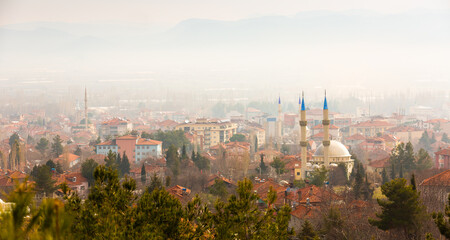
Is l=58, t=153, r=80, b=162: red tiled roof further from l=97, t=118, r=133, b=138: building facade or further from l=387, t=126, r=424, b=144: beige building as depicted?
l=387, t=126, r=424, b=144: beige building

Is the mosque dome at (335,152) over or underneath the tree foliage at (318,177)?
over

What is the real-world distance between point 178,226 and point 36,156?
91.1 feet

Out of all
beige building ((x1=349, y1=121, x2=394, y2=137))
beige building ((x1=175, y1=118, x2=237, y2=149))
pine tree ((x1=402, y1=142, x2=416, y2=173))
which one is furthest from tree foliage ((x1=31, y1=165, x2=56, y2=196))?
beige building ((x1=349, y1=121, x2=394, y2=137))

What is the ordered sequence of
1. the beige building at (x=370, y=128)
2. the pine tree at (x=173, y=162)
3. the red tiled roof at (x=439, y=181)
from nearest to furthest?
the red tiled roof at (x=439, y=181)
the pine tree at (x=173, y=162)
the beige building at (x=370, y=128)

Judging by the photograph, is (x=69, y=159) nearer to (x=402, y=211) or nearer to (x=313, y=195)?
(x=313, y=195)

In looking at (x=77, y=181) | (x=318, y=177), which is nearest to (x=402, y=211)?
(x=318, y=177)

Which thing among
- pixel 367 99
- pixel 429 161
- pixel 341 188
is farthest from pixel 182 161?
pixel 367 99

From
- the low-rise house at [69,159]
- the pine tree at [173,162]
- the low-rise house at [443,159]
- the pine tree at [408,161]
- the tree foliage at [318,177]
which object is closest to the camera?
the tree foliage at [318,177]

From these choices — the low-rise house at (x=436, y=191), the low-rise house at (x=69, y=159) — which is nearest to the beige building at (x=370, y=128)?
the low-rise house at (x=69, y=159)

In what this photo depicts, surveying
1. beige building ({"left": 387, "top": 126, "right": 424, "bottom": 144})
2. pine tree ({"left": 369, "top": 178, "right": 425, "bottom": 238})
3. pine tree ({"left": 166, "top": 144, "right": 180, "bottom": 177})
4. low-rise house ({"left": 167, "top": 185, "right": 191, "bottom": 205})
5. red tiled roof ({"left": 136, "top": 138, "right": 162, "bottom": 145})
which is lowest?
beige building ({"left": 387, "top": 126, "right": 424, "bottom": 144})

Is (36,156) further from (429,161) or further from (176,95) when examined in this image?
(176,95)

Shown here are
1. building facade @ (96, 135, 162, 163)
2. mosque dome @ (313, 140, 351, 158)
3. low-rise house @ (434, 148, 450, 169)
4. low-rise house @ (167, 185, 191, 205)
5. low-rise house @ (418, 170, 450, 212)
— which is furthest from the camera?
building facade @ (96, 135, 162, 163)

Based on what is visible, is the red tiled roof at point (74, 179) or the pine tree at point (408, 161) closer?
the red tiled roof at point (74, 179)

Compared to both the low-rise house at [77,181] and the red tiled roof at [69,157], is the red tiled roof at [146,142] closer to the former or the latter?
the red tiled roof at [69,157]
